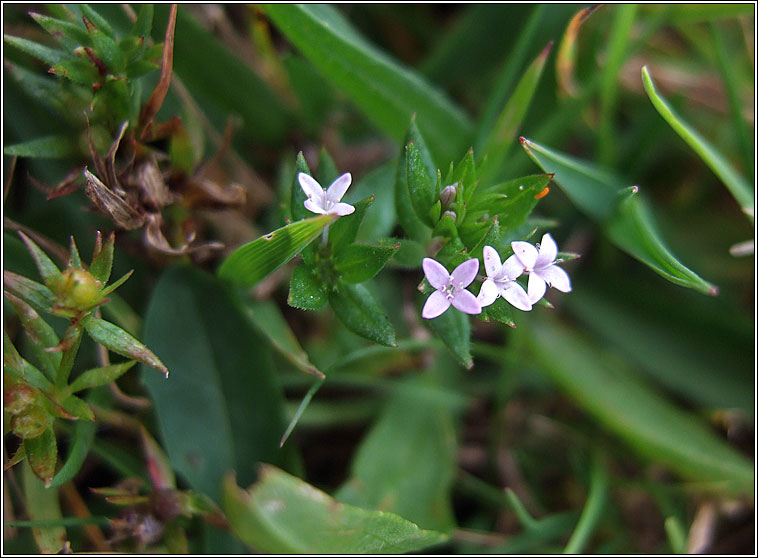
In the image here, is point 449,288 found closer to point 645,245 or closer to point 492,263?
point 492,263

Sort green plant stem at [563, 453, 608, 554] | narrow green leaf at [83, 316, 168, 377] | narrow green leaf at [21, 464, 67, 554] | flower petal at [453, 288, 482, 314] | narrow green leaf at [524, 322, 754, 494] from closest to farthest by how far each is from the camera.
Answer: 1. flower petal at [453, 288, 482, 314]
2. narrow green leaf at [83, 316, 168, 377]
3. narrow green leaf at [21, 464, 67, 554]
4. green plant stem at [563, 453, 608, 554]
5. narrow green leaf at [524, 322, 754, 494]

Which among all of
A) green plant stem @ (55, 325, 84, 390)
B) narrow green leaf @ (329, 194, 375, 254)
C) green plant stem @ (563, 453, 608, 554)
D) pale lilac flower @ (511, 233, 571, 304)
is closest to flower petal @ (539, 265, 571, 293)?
pale lilac flower @ (511, 233, 571, 304)

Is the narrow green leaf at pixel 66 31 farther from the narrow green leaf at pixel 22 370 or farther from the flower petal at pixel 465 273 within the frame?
the flower petal at pixel 465 273

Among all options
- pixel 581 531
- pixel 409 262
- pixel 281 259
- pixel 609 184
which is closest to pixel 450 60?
pixel 609 184

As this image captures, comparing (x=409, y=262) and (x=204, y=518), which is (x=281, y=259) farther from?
(x=204, y=518)

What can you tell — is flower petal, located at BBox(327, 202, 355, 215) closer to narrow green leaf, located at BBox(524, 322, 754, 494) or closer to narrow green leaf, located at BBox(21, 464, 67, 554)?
narrow green leaf, located at BBox(21, 464, 67, 554)

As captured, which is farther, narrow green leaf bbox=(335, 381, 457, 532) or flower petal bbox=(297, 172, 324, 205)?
narrow green leaf bbox=(335, 381, 457, 532)

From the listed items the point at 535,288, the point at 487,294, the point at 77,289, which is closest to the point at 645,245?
the point at 535,288

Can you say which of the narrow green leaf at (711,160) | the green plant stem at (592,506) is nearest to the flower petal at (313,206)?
the narrow green leaf at (711,160)
